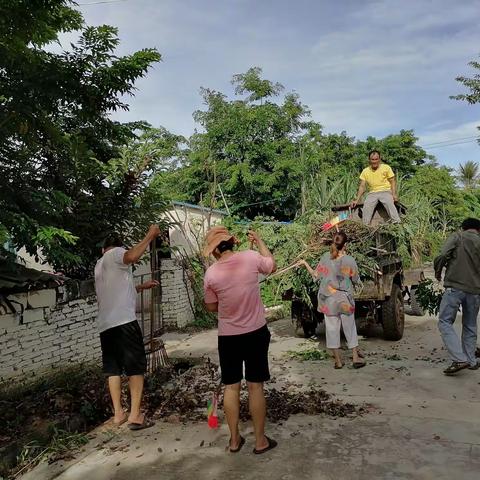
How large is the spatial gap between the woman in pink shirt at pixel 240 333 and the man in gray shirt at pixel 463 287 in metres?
3.06

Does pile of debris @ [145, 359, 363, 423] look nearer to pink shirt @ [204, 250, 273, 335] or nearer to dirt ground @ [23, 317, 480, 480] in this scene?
dirt ground @ [23, 317, 480, 480]

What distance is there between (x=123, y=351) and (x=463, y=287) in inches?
157

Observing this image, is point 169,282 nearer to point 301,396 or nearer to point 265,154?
point 301,396

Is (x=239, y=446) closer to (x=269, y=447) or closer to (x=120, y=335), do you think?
(x=269, y=447)

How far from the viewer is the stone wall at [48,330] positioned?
5477 mm

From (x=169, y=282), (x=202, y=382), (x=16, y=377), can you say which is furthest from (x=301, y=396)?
(x=169, y=282)

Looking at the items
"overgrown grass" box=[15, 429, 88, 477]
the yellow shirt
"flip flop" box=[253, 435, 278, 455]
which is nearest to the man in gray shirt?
the yellow shirt

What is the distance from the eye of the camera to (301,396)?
203 inches

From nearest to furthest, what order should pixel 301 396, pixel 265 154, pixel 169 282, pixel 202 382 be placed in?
pixel 301 396 < pixel 202 382 < pixel 169 282 < pixel 265 154

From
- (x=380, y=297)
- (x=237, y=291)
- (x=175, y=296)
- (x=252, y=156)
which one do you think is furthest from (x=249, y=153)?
(x=237, y=291)

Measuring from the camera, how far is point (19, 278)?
5.23 meters

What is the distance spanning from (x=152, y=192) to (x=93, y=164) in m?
1.08

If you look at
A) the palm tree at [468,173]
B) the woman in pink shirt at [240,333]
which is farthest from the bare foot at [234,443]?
the palm tree at [468,173]

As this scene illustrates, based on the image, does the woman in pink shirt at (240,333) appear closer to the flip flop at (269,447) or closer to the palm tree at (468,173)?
the flip flop at (269,447)
